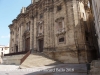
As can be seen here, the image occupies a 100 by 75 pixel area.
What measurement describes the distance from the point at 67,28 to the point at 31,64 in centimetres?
817

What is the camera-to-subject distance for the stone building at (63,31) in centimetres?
1680

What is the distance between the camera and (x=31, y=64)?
46.3 ft

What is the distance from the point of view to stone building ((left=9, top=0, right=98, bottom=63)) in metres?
16.8

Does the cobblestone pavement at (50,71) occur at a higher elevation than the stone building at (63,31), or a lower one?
lower

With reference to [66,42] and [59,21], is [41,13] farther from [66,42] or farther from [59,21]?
[66,42]

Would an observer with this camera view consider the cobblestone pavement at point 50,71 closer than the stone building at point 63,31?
Yes

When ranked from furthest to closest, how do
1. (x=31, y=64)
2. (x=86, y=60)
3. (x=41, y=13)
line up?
(x=41, y=13)
(x=86, y=60)
(x=31, y=64)

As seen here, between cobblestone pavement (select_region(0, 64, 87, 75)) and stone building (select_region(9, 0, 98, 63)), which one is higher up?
stone building (select_region(9, 0, 98, 63))

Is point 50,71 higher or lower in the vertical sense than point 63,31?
lower

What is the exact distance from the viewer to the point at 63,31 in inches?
734

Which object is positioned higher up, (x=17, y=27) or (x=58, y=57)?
(x=17, y=27)

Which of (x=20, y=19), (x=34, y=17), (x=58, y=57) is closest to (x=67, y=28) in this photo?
(x=58, y=57)

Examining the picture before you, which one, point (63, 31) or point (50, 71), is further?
point (63, 31)

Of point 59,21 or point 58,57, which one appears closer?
point 58,57
